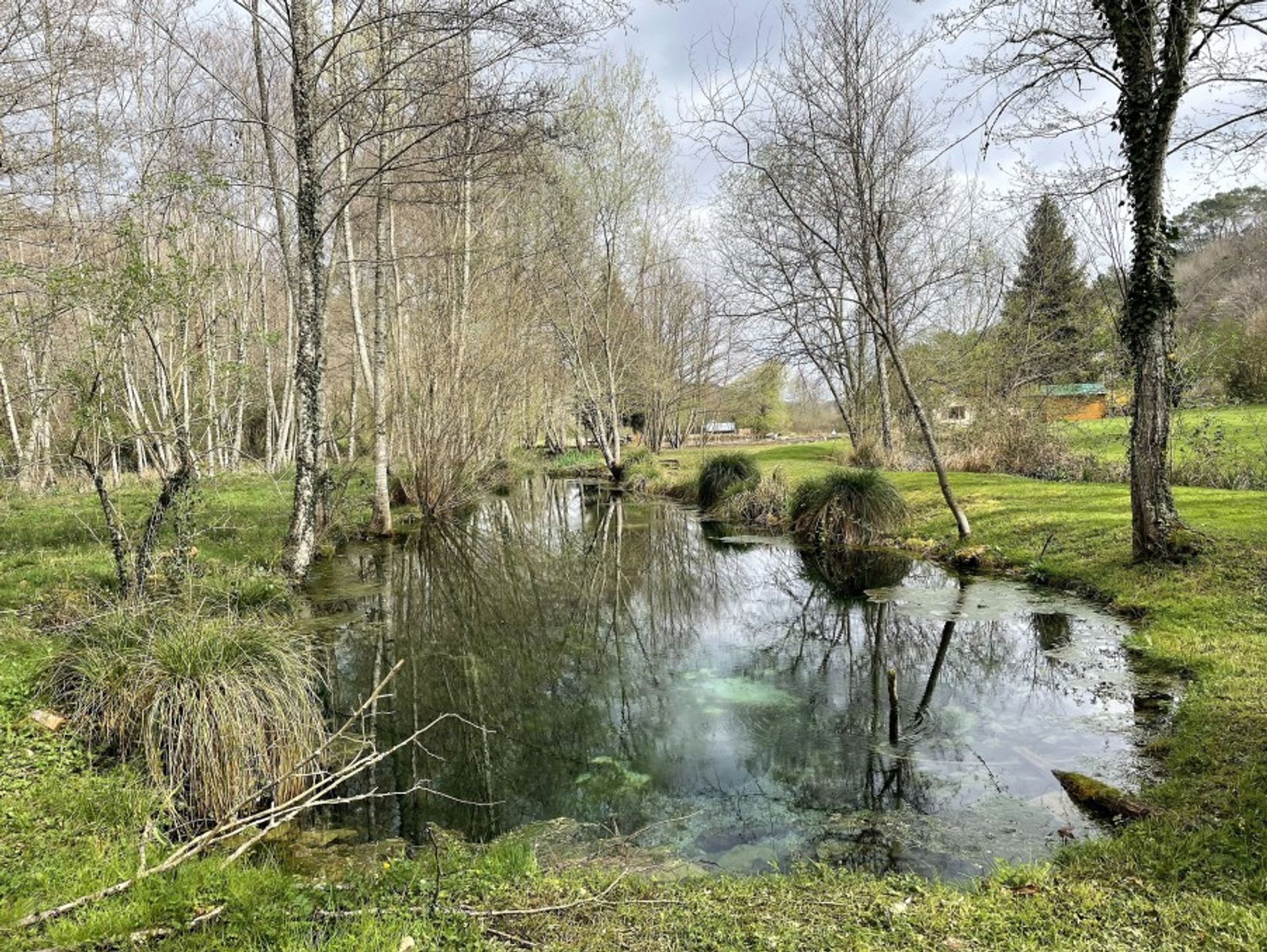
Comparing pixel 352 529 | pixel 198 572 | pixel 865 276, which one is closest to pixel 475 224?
pixel 352 529

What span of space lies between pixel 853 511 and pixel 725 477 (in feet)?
16.1

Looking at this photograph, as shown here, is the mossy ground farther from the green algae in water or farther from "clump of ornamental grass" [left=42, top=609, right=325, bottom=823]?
the green algae in water

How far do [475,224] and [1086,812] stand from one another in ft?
54.4

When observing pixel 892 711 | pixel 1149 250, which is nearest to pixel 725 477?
pixel 1149 250

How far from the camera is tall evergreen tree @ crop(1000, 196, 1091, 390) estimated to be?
16969 mm

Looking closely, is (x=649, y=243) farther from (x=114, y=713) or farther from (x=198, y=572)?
(x=114, y=713)

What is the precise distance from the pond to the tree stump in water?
0.11 m

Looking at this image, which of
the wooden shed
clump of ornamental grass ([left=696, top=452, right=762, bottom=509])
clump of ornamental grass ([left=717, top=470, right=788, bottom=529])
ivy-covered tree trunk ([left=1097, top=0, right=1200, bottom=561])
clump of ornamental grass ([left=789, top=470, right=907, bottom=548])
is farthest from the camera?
the wooden shed

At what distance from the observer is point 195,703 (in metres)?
3.85

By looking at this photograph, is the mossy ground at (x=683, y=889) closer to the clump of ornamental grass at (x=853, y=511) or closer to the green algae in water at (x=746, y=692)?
the green algae in water at (x=746, y=692)

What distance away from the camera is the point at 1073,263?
2086 cm

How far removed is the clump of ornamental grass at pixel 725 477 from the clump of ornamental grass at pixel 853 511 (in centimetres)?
306

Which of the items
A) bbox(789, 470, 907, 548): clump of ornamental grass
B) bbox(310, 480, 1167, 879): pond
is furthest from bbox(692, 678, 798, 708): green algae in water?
bbox(789, 470, 907, 548): clump of ornamental grass

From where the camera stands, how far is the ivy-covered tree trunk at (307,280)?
309 inches
